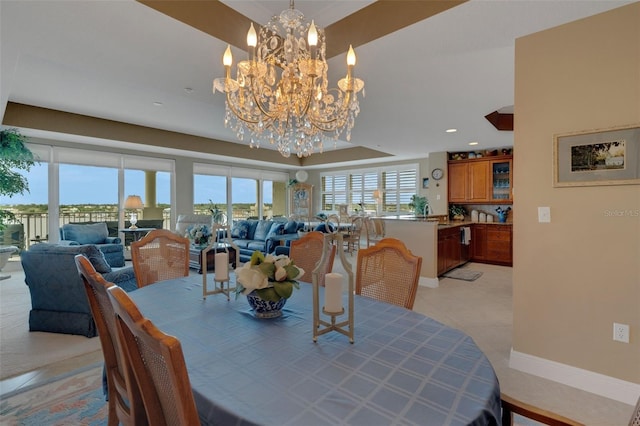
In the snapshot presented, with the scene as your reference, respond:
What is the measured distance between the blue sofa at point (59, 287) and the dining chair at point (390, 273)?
250 centimetres

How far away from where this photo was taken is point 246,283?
1.34 metres

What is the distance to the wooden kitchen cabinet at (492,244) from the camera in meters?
5.97

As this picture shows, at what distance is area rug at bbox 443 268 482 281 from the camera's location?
5062 millimetres

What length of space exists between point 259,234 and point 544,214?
5.02 metres

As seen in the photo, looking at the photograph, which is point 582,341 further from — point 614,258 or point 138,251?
point 138,251

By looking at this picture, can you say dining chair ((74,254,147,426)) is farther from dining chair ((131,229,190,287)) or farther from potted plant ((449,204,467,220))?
potted plant ((449,204,467,220))

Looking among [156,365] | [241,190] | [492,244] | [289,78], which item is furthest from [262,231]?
[156,365]

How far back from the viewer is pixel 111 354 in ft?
4.34

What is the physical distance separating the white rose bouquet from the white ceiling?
1778 millimetres

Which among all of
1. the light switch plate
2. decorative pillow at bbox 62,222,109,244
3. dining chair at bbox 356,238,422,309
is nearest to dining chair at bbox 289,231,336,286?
dining chair at bbox 356,238,422,309

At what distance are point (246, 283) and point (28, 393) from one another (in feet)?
6.38

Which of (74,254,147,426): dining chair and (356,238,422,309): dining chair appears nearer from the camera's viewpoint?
(74,254,147,426): dining chair

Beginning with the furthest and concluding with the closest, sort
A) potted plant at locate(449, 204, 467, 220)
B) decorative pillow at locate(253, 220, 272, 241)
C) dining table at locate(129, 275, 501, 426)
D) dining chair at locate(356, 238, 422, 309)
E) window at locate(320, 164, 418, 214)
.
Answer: window at locate(320, 164, 418, 214) < potted plant at locate(449, 204, 467, 220) < decorative pillow at locate(253, 220, 272, 241) < dining chair at locate(356, 238, 422, 309) < dining table at locate(129, 275, 501, 426)

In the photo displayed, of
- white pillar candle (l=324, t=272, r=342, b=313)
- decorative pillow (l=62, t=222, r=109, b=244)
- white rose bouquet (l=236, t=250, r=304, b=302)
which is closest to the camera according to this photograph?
white pillar candle (l=324, t=272, r=342, b=313)
